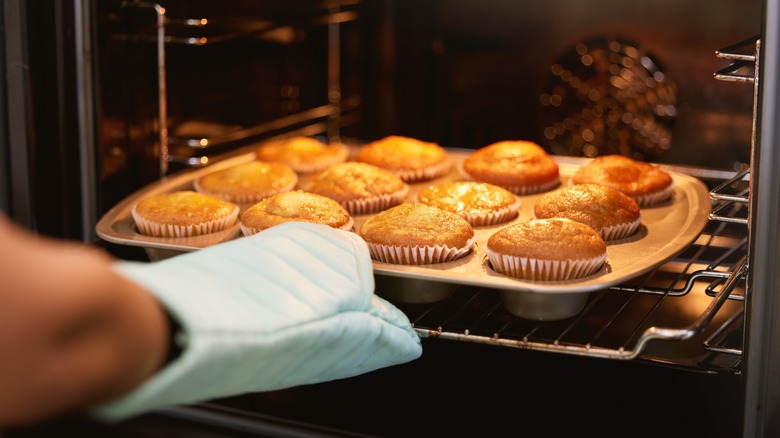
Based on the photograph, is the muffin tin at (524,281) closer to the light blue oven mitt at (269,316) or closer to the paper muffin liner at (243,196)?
the paper muffin liner at (243,196)

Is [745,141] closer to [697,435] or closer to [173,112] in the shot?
[697,435]

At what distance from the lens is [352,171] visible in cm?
208

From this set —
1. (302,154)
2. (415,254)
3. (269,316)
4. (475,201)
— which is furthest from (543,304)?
(302,154)

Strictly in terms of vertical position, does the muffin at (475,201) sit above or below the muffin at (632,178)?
below

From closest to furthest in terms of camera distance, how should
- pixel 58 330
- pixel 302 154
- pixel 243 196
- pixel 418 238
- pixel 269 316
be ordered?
pixel 58 330
pixel 269 316
pixel 418 238
pixel 243 196
pixel 302 154

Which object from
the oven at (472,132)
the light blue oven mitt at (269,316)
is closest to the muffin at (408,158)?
the oven at (472,132)

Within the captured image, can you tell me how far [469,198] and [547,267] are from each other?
43cm

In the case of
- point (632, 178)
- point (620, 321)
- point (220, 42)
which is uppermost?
point (220, 42)

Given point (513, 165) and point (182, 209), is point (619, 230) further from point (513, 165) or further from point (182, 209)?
point (182, 209)

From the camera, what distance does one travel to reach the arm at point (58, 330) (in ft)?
2.38

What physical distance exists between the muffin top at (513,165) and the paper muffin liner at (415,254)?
47cm

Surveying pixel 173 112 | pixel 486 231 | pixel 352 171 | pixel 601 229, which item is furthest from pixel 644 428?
pixel 173 112

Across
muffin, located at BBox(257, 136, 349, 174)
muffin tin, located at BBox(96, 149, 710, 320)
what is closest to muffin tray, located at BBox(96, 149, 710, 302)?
muffin tin, located at BBox(96, 149, 710, 320)

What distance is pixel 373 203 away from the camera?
79.8 inches
